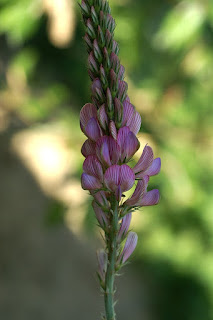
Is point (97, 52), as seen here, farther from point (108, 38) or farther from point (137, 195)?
point (137, 195)

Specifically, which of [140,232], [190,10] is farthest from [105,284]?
[140,232]

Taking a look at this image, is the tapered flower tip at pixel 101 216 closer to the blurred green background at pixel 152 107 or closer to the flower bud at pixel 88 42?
the flower bud at pixel 88 42

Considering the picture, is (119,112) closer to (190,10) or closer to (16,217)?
(190,10)

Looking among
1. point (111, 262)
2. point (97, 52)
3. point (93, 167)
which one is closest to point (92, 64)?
point (97, 52)

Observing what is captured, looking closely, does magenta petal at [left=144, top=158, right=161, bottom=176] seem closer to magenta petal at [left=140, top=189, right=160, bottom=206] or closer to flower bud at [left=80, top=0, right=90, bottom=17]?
magenta petal at [left=140, top=189, right=160, bottom=206]

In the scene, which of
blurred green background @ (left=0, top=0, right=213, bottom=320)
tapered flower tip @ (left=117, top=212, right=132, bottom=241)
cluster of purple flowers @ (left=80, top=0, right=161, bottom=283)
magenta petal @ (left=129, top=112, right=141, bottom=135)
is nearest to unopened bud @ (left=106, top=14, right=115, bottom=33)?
cluster of purple flowers @ (left=80, top=0, right=161, bottom=283)

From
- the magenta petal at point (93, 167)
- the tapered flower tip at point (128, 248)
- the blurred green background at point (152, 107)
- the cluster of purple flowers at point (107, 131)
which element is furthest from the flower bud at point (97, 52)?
the blurred green background at point (152, 107)
